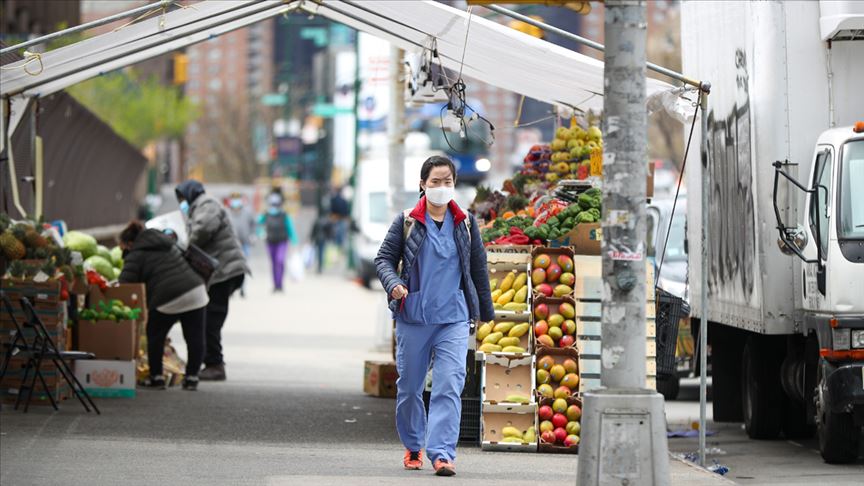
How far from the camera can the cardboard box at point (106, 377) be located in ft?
49.3

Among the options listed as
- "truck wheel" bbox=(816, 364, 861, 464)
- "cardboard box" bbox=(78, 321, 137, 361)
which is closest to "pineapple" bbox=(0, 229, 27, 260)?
"cardboard box" bbox=(78, 321, 137, 361)

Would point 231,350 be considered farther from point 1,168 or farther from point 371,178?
point 371,178

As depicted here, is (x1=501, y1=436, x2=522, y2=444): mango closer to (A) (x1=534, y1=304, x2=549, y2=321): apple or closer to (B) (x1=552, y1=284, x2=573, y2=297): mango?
(A) (x1=534, y1=304, x2=549, y2=321): apple

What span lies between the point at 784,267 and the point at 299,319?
1769 cm

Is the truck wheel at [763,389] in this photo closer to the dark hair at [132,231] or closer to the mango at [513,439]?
the mango at [513,439]

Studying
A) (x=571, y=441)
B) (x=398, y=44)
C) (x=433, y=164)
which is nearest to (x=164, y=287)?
(x=398, y=44)

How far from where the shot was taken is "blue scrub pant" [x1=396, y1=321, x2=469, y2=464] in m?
10.1

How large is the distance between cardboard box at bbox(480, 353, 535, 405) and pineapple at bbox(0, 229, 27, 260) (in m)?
4.38

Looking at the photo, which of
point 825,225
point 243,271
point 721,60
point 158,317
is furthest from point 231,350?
point 825,225

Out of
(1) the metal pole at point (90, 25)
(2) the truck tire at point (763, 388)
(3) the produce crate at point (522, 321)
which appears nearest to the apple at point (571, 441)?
(3) the produce crate at point (522, 321)

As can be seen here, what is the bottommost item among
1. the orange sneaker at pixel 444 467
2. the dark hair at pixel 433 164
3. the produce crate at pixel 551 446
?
the orange sneaker at pixel 444 467

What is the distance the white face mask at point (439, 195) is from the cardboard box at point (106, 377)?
569 centimetres

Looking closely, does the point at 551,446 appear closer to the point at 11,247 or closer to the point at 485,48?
the point at 485,48

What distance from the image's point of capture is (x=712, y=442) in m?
14.2
